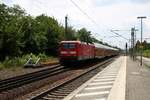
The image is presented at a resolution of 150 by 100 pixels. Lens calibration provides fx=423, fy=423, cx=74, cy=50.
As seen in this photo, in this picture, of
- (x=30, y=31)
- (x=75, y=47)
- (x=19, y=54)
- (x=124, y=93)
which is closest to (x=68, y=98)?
(x=124, y=93)

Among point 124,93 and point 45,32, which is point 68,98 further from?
point 45,32

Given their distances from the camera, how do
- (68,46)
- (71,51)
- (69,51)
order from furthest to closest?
1. (68,46)
2. (69,51)
3. (71,51)

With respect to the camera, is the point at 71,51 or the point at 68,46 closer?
the point at 71,51

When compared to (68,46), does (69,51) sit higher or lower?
lower

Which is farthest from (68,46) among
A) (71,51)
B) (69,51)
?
(71,51)

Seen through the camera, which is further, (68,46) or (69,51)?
(68,46)

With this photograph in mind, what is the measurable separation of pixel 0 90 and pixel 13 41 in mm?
29386

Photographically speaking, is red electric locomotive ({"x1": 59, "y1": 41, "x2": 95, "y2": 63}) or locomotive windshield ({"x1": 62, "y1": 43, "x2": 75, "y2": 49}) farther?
locomotive windshield ({"x1": 62, "y1": 43, "x2": 75, "y2": 49})

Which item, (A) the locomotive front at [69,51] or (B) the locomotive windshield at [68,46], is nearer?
(A) the locomotive front at [69,51]

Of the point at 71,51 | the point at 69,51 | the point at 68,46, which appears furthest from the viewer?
the point at 68,46

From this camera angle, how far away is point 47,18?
84.9 m

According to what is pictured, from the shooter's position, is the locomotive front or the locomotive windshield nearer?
the locomotive front

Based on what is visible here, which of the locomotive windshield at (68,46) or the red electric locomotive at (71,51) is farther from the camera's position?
the locomotive windshield at (68,46)

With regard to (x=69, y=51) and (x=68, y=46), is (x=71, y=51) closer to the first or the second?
(x=69, y=51)
